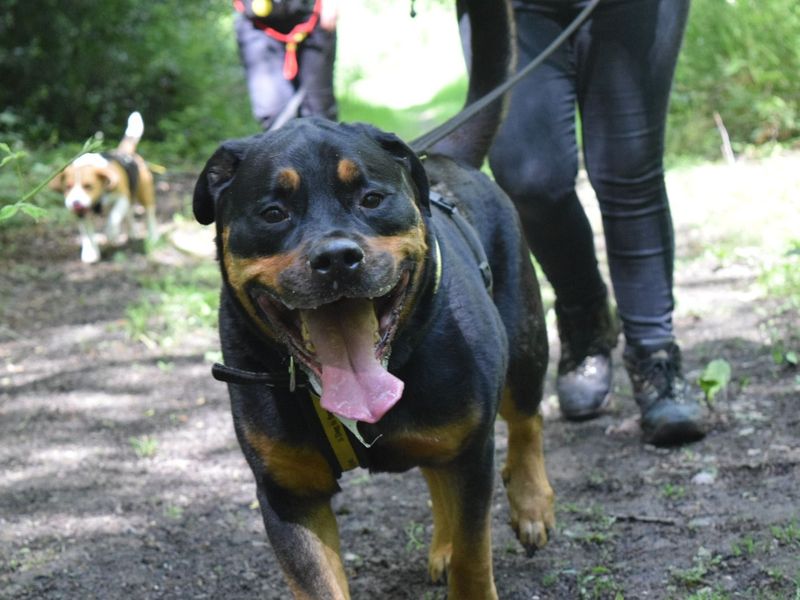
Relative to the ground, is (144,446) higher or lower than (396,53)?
higher

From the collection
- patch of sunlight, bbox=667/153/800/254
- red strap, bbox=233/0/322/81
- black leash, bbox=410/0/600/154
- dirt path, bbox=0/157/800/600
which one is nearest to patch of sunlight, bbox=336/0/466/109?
patch of sunlight, bbox=667/153/800/254

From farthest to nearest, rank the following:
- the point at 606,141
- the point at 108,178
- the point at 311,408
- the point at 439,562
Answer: the point at 108,178
the point at 606,141
the point at 439,562
the point at 311,408

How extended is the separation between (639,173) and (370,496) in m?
1.57

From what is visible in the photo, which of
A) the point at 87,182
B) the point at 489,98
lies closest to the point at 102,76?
the point at 87,182

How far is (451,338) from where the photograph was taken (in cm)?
295

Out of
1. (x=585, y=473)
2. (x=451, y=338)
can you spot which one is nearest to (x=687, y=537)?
(x=585, y=473)

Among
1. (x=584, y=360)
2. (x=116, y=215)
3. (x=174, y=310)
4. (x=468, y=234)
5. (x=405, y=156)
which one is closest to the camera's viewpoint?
(x=405, y=156)

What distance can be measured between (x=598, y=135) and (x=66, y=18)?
11995 millimetres

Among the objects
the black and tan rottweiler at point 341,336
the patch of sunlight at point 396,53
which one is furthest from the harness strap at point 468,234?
the patch of sunlight at point 396,53

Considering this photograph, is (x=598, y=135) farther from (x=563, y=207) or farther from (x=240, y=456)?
(x=240, y=456)

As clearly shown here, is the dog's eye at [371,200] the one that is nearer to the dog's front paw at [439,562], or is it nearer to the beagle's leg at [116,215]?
the dog's front paw at [439,562]

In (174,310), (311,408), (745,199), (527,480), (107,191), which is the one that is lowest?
(745,199)

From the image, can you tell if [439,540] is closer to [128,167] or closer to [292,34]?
[292,34]

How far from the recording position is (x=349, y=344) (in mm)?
2717
